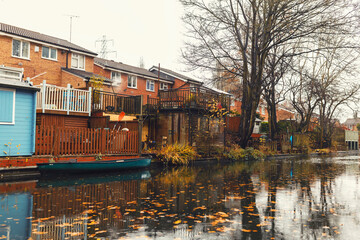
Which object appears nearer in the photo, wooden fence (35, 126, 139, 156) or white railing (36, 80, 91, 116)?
wooden fence (35, 126, 139, 156)

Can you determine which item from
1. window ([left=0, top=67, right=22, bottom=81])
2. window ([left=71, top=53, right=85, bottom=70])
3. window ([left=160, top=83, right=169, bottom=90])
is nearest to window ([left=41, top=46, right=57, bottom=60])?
window ([left=71, top=53, right=85, bottom=70])

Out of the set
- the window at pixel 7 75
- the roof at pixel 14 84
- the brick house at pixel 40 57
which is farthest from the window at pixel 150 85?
the roof at pixel 14 84

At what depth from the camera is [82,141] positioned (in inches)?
582

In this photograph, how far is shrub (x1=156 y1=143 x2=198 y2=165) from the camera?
17.8 metres

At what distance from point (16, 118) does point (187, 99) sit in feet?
37.2

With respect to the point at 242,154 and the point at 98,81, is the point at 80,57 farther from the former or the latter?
the point at 242,154

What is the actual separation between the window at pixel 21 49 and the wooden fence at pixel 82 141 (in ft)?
51.1

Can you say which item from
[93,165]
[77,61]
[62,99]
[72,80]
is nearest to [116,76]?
[77,61]

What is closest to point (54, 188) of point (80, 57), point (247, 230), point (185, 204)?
point (185, 204)

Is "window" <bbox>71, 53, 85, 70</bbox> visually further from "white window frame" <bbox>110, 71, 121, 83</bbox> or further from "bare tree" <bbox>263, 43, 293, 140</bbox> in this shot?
"bare tree" <bbox>263, 43, 293, 140</bbox>

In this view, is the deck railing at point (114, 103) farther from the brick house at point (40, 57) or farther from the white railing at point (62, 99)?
the brick house at point (40, 57)

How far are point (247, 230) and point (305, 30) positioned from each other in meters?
20.0

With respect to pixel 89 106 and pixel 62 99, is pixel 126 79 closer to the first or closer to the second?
pixel 89 106

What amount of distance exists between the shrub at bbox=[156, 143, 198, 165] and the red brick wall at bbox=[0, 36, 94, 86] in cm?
1573
